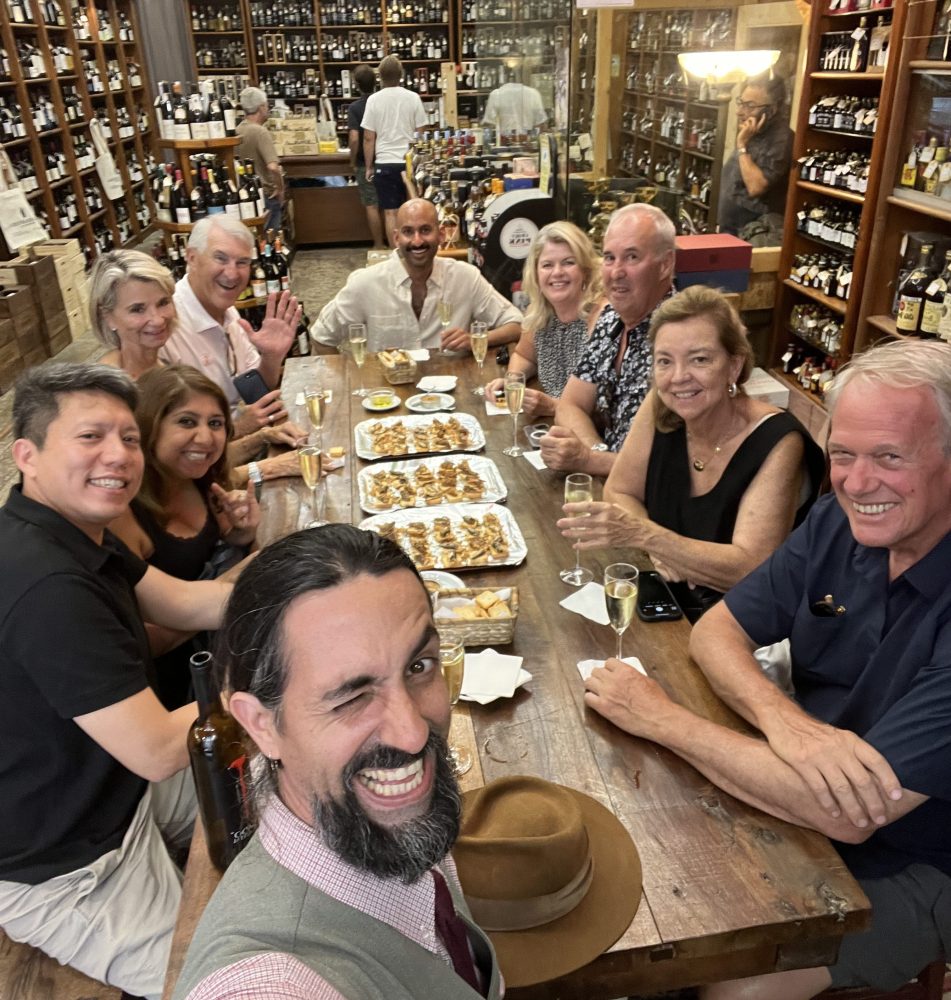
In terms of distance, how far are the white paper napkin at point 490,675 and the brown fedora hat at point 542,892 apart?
37 cm

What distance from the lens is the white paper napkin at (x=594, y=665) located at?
1.62m

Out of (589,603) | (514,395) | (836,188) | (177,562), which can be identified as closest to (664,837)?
(589,603)

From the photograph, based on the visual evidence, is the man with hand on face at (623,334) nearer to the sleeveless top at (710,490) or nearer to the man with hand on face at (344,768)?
the sleeveless top at (710,490)

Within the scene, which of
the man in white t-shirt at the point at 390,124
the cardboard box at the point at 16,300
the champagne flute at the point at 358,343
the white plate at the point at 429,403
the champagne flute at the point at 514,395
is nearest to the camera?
the champagne flute at the point at 514,395

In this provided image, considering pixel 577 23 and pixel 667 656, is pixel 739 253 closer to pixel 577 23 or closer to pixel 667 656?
pixel 577 23

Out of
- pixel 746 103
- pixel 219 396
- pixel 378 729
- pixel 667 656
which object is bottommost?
pixel 667 656

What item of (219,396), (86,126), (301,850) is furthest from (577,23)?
(86,126)

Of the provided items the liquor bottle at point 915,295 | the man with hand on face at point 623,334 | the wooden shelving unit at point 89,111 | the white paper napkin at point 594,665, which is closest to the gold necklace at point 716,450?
the man with hand on face at point 623,334

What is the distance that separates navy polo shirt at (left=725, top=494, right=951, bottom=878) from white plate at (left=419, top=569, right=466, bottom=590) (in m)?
0.58

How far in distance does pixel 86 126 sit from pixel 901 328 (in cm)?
804

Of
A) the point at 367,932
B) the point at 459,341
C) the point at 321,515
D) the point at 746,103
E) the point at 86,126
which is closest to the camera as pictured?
the point at 367,932

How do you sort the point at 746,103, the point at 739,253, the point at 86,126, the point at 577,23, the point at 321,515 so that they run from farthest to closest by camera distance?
the point at 86,126
the point at 746,103
the point at 577,23
the point at 739,253
the point at 321,515

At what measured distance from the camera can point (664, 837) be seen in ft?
4.17

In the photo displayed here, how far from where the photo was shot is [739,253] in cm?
428
